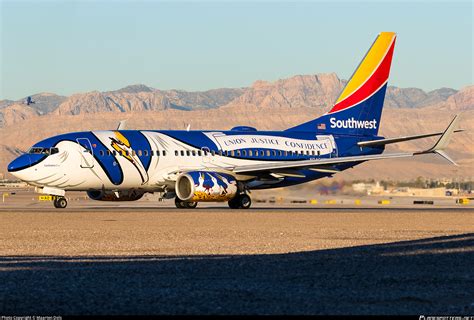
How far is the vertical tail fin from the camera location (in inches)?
2569

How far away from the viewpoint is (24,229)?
3797cm

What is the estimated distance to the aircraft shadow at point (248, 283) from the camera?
16.2 metres

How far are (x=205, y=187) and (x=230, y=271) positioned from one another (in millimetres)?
33945

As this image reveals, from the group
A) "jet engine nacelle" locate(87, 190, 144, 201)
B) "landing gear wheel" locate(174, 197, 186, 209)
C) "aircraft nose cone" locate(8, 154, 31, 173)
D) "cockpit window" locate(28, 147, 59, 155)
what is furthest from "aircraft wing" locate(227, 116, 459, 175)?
"aircraft nose cone" locate(8, 154, 31, 173)

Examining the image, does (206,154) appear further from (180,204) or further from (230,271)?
(230,271)

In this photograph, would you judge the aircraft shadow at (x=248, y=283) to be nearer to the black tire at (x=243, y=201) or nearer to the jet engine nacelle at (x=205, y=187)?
the jet engine nacelle at (x=205, y=187)

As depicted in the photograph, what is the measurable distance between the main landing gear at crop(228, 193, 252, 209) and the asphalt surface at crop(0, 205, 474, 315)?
66.2 feet

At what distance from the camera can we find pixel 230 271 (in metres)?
21.1

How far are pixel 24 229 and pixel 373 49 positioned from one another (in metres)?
33.0

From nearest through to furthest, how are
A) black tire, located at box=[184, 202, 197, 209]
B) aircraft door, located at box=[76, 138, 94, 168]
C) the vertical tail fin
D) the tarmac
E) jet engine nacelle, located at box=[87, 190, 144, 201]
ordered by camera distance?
1. the tarmac
2. aircraft door, located at box=[76, 138, 94, 168]
3. black tire, located at box=[184, 202, 197, 209]
4. jet engine nacelle, located at box=[87, 190, 144, 201]
5. the vertical tail fin

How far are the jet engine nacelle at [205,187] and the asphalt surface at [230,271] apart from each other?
16824mm

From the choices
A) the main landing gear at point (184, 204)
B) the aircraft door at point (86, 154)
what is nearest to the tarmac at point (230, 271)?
the aircraft door at point (86, 154)

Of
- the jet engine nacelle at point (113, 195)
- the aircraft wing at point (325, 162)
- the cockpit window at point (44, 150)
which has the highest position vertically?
the cockpit window at point (44, 150)

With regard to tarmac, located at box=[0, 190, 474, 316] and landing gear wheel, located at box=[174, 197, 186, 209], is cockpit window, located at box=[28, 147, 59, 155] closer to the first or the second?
landing gear wheel, located at box=[174, 197, 186, 209]
